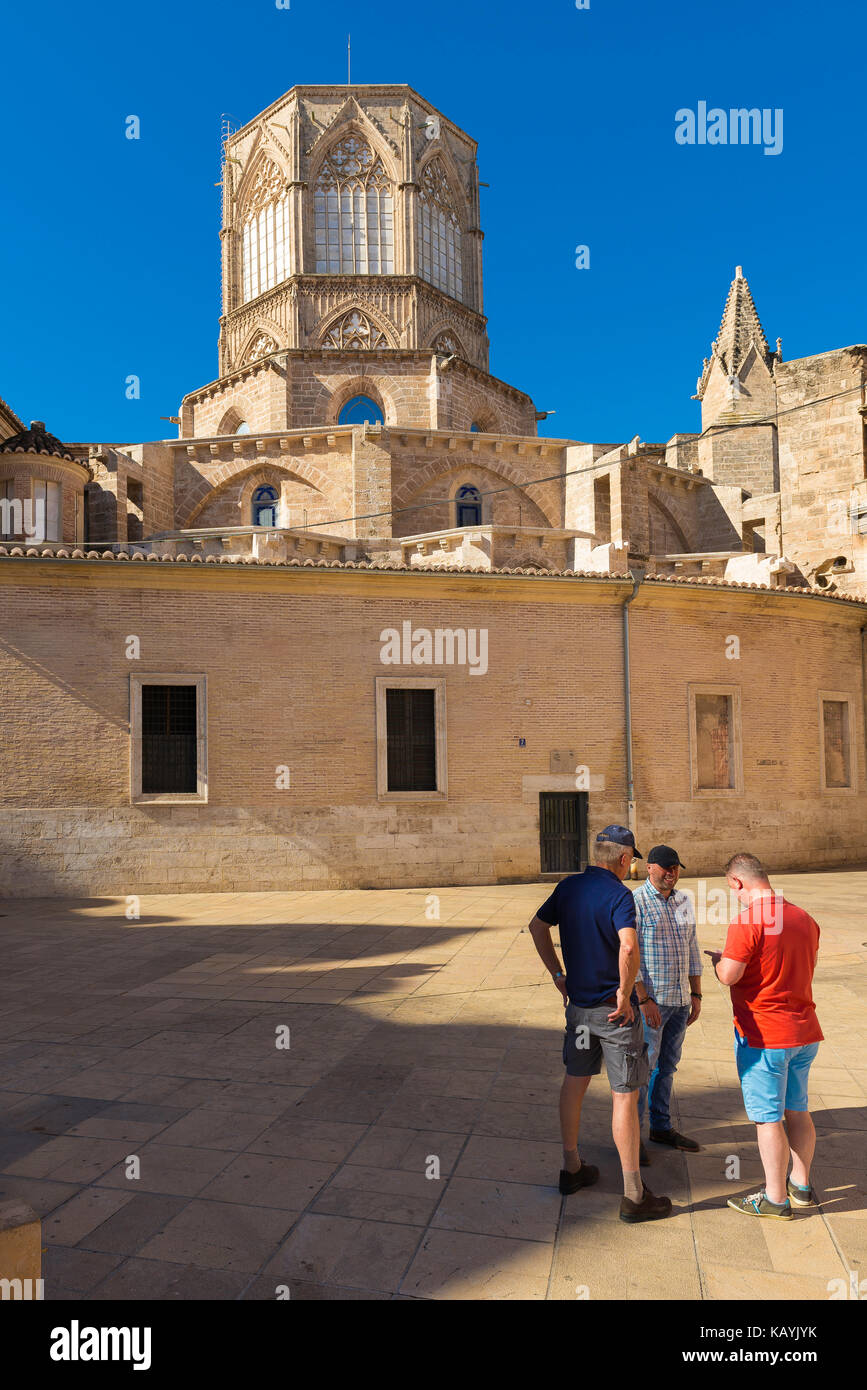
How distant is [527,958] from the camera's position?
9.16 meters

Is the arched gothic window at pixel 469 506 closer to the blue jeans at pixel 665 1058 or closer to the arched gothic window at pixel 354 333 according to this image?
the arched gothic window at pixel 354 333

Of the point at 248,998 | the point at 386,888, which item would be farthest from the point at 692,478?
the point at 248,998

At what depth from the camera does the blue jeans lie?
453cm

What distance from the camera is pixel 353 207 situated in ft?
104

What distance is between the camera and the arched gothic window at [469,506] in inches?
1009

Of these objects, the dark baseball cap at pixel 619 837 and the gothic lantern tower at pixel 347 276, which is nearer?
the dark baseball cap at pixel 619 837

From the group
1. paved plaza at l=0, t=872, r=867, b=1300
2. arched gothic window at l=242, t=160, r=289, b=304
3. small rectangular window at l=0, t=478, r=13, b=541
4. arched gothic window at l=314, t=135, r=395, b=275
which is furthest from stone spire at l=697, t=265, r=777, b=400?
paved plaza at l=0, t=872, r=867, b=1300

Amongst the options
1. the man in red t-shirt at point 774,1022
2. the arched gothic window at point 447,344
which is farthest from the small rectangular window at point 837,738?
the arched gothic window at point 447,344

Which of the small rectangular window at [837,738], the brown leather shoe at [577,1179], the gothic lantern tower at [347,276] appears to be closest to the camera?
the brown leather shoe at [577,1179]

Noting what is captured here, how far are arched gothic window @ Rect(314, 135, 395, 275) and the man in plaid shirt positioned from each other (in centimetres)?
3168

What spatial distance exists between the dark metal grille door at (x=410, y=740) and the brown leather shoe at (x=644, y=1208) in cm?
1114

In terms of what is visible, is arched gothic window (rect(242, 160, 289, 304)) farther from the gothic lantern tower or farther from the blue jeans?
the blue jeans
